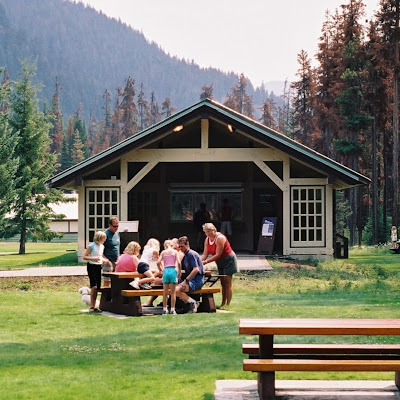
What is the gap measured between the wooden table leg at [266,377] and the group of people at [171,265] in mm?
7257

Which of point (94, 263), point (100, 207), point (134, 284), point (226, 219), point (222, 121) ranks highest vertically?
point (222, 121)

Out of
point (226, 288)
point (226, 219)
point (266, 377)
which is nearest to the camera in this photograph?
point (266, 377)

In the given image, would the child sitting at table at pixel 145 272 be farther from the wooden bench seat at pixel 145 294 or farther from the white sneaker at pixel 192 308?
the white sneaker at pixel 192 308

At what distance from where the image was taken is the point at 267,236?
30500 millimetres

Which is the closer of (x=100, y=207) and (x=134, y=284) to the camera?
(x=134, y=284)

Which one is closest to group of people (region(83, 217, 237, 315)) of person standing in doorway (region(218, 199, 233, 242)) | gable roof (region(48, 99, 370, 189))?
gable roof (region(48, 99, 370, 189))

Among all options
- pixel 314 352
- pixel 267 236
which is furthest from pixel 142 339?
pixel 267 236

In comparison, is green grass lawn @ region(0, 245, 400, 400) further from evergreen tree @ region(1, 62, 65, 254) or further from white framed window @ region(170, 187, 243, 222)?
evergreen tree @ region(1, 62, 65, 254)

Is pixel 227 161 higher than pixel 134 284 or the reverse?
higher

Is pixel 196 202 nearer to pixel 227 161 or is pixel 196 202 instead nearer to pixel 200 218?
pixel 200 218

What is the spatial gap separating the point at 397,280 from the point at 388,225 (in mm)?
38278

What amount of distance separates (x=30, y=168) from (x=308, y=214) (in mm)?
19787

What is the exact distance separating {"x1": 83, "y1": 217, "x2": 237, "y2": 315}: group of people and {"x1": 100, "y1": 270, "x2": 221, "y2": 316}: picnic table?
13cm

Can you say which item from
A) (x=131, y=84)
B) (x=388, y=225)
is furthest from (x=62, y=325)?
(x=131, y=84)
